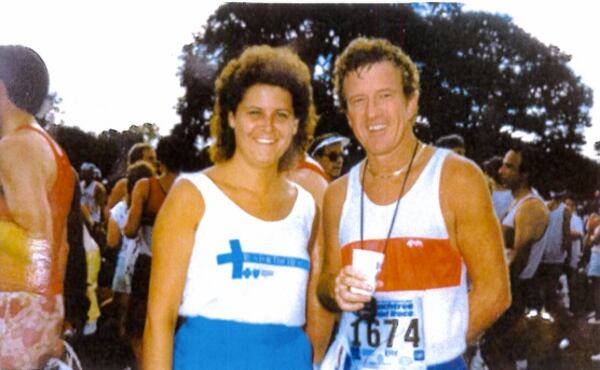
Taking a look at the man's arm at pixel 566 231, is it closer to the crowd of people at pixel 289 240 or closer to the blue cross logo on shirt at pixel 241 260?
the crowd of people at pixel 289 240

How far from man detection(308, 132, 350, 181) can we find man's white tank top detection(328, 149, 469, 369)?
0.73ft

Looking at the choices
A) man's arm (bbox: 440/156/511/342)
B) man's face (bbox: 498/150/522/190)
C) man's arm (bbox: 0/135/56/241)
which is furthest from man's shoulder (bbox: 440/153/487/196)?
man's arm (bbox: 0/135/56/241)

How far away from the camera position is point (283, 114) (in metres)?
2.33

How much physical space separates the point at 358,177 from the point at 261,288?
558 mm

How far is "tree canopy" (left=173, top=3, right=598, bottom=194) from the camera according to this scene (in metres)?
2.61

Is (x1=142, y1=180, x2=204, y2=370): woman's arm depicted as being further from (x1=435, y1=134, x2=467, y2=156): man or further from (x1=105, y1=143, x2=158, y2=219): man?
(x1=435, y1=134, x2=467, y2=156): man

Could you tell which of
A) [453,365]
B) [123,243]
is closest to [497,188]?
[453,365]

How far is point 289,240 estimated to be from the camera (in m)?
2.29

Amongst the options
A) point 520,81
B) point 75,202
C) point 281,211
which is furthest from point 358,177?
point 75,202

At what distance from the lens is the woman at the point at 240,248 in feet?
7.15

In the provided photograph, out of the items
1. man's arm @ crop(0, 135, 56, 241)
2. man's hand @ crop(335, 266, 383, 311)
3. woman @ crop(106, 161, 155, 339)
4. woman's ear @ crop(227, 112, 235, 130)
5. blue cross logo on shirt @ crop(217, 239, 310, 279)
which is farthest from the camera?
woman @ crop(106, 161, 155, 339)

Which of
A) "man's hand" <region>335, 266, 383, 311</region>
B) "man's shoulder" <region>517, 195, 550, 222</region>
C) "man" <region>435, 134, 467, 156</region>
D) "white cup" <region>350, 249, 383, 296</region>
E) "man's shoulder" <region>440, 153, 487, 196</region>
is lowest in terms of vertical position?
"man's hand" <region>335, 266, 383, 311</region>

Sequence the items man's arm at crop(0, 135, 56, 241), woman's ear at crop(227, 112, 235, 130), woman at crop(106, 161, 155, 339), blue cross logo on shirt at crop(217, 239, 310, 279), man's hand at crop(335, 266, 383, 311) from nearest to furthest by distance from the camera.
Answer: man's hand at crop(335, 266, 383, 311), blue cross logo on shirt at crop(217, 239, 310, 279), woman's ear at crop(227, 112, 235, 130), man's arm at crop(0, 135, 56, 241), woman at crop(106, 161, 155, 339)

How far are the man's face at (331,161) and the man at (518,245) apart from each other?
602 millimetres
